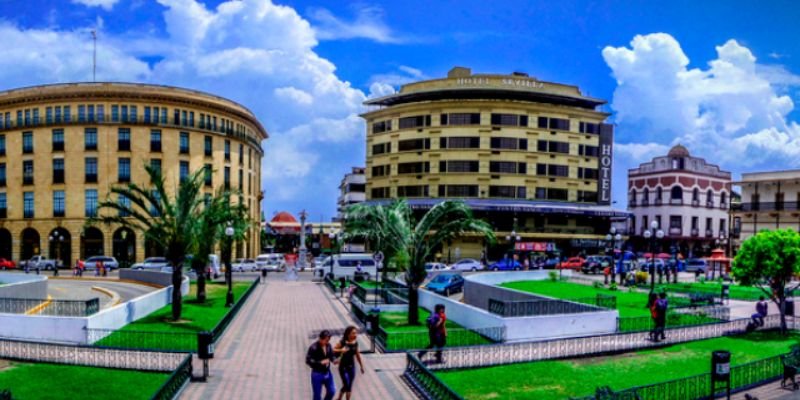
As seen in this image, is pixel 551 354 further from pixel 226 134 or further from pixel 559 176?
pixel 226 134

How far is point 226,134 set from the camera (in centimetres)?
6994

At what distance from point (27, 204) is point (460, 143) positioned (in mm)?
45105

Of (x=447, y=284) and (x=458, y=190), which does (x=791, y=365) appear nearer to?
(x=447, y=284)

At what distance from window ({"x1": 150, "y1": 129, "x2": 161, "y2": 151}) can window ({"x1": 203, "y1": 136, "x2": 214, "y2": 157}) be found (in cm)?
478

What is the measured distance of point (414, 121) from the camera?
68.4m

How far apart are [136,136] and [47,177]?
9723 mm

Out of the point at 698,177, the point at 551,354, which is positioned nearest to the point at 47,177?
the point at 551,354

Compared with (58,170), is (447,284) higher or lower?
lower

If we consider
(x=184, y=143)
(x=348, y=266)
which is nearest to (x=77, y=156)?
(x=184, y=143)

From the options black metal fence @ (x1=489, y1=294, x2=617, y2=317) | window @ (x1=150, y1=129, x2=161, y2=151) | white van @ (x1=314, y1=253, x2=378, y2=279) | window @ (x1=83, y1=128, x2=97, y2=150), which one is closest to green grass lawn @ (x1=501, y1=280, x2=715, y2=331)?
black metal fence @ (x1=489, y1=294, x2=617, y2=317)

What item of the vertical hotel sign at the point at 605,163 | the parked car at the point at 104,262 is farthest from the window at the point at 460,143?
the parked car at the point at 104,262

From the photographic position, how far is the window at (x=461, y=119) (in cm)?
6656

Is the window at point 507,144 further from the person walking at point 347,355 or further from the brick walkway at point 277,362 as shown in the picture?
the person walking at point 347,355

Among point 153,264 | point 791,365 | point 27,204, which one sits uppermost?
point 27,204
